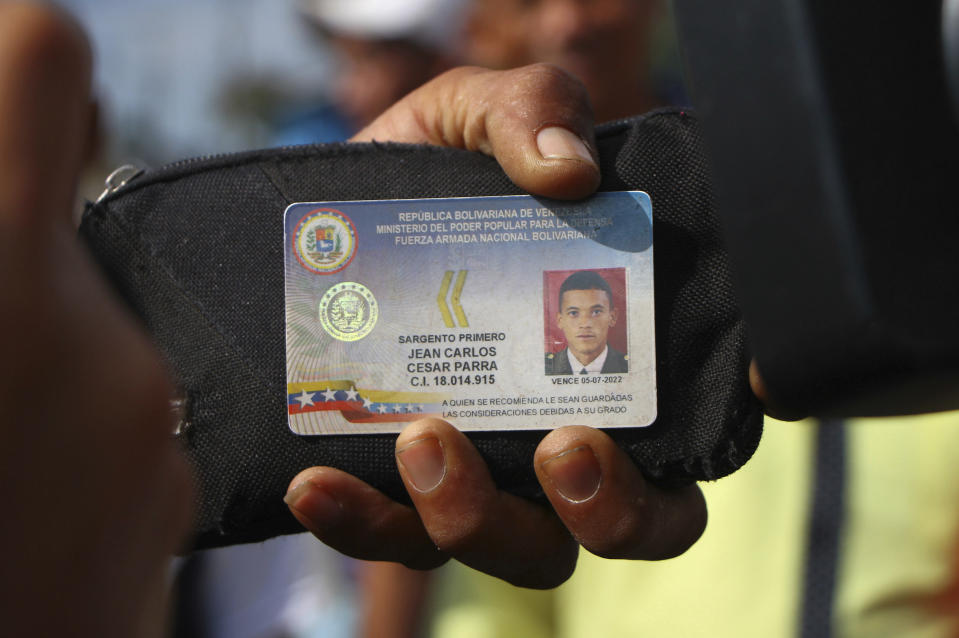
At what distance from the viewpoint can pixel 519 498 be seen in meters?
0.93

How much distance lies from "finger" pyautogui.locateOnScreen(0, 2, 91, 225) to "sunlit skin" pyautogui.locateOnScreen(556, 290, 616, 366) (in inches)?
19.6

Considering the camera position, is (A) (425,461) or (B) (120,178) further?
(B) (120,178)

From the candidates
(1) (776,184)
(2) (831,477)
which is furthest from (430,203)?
(2) (831,477)

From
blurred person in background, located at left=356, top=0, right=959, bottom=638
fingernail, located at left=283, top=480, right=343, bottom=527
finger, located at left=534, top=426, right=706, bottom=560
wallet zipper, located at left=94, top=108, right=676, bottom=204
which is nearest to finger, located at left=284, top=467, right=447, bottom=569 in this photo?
fingernail, located at left=283, top=480, right=343, bottom=527

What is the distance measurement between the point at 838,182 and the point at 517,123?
50 cm

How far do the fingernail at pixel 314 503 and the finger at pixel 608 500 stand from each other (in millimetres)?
212

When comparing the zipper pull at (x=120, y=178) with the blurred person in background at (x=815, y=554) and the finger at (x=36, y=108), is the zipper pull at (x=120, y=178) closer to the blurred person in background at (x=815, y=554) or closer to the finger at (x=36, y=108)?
the finger at (x=36, y=108)

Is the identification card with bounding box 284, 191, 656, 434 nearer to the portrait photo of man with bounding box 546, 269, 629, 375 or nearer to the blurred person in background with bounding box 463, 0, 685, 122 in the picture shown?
→ the portrait photo of man with bounding box 546, 269, 629, 375

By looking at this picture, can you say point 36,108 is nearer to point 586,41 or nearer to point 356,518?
point 356,518

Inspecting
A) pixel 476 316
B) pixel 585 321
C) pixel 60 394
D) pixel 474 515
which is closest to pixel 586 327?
pixel 585 321

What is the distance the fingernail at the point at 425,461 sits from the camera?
0.85 metres

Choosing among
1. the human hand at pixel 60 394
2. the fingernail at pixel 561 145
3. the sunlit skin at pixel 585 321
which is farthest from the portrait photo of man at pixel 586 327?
the human hand at pixel 60 394

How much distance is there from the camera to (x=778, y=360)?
1.74ft

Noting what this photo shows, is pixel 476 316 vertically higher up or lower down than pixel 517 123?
lower down
